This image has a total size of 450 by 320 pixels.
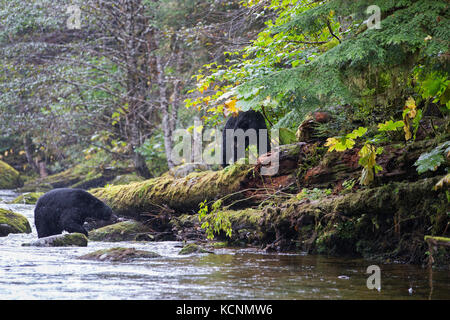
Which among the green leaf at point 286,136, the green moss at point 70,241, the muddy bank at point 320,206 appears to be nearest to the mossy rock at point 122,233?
the muddy bank at point 320,206

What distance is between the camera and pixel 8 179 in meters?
18.8

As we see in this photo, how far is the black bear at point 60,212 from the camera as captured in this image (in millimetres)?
7617

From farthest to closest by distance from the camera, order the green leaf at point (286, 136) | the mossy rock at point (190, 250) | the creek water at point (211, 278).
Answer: the green leaf at point (286, 136) < the mossy rock at point (190, 250) < the creek water at point (211, 278)

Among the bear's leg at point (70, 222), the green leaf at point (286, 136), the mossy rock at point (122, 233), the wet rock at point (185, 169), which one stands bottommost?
the mossy rock at point (122, 233)

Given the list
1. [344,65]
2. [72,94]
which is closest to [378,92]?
[344,65]

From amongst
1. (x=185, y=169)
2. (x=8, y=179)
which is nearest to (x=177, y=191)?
(x=185, y=169)

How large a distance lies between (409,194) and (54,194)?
504cm

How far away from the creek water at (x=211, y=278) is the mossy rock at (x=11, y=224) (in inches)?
102

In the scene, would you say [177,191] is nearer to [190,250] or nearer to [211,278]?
[190,250]

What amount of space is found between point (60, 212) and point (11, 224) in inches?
52.3

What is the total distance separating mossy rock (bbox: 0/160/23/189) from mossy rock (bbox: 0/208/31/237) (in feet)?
34.0

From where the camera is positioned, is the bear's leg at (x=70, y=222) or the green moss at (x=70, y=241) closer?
the green moss at (x=70, y=241)

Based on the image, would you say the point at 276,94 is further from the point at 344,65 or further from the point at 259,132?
the point at 259,132

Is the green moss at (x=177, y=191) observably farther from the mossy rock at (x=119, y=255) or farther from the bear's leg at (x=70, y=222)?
the mossy rock at (x=119, y=255)
